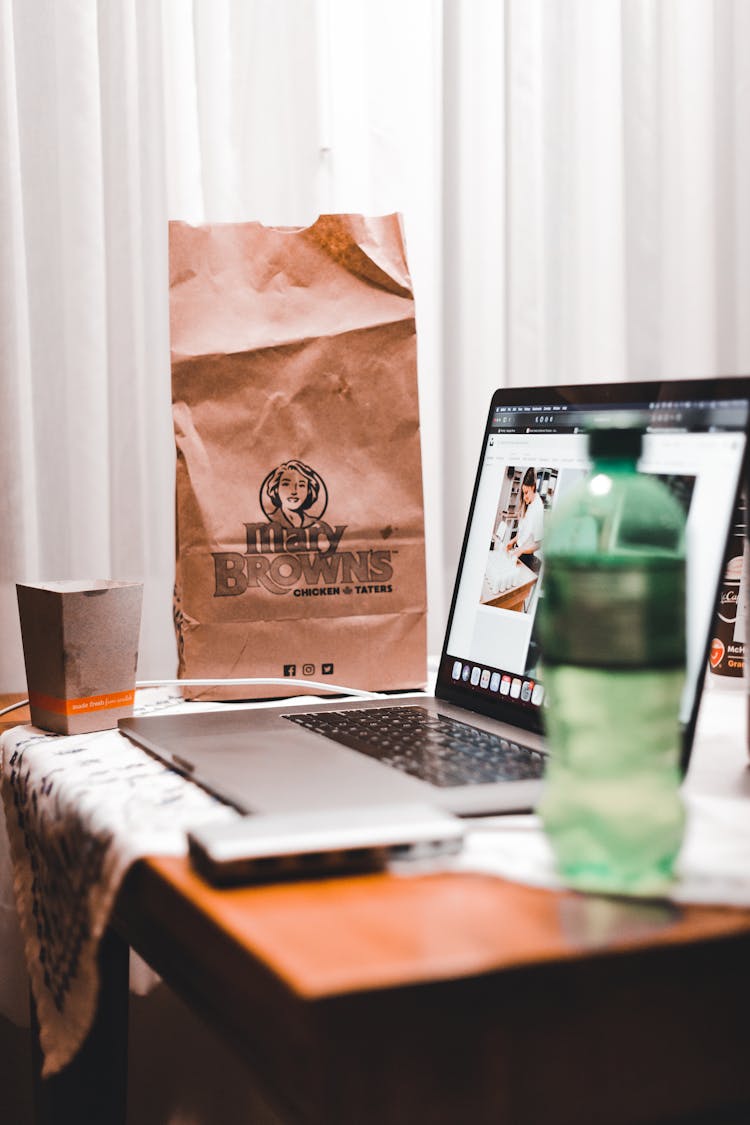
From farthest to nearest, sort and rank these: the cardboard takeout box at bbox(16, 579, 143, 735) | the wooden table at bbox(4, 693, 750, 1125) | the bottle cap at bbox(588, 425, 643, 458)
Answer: the cardboard takeout box at bbox(16, 579, 143, 735)
the bottle cap at bbox(588, 425, 643, 458)
the wooden table at bbox(4, 693, 750, 1125)

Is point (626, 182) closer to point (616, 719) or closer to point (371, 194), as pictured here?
point (371, 194)

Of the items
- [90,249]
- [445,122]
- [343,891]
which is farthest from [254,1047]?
[445,122]

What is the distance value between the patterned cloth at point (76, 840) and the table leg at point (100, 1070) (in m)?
0.17

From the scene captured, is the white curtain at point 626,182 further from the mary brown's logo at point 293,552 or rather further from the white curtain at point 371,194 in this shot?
the mary brown's logo at point 293,552

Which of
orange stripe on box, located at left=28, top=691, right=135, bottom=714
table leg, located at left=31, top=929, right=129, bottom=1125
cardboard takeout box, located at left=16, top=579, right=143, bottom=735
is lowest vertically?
table leg, located at left=31, top=929, right=129, bottom=1125

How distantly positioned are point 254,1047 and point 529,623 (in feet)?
1.46

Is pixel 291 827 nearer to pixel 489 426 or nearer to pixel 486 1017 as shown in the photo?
pixel 486 1017

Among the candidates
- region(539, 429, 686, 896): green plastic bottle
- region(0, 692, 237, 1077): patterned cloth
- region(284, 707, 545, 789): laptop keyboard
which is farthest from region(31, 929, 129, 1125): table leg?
region(539, 429, 686, 896): green plastic bottle

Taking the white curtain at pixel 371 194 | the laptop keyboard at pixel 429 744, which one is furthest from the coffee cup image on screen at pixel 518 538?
the white curtain at pixel 371 194

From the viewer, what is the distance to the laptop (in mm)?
743

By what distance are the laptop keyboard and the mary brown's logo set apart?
0.18 m

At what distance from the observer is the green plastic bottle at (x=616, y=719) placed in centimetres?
57

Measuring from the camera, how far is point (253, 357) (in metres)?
1.16

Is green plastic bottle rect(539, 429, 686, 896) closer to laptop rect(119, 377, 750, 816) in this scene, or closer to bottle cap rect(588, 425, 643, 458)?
bottle cap rect(588, 425, 643, 458)
